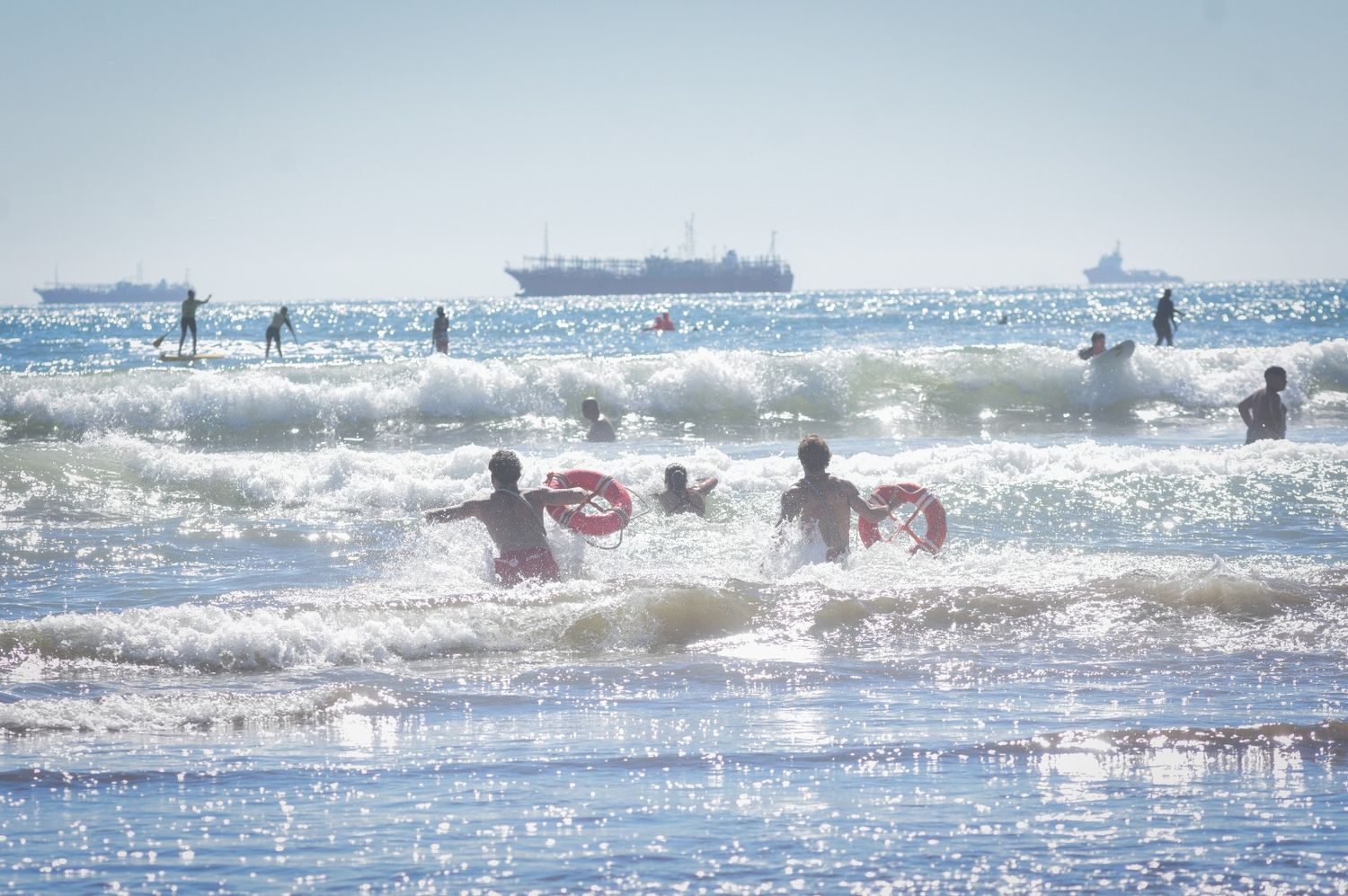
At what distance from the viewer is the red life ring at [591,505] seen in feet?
28.4

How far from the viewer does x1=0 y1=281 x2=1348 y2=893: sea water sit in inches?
151

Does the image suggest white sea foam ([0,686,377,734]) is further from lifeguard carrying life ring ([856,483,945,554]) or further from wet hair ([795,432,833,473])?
lifeguard carrying life ring ([856,483,945,554])

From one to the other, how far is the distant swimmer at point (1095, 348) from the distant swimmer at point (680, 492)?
14.8m

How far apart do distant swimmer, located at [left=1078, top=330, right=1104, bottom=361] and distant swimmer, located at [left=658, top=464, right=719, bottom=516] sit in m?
14.8

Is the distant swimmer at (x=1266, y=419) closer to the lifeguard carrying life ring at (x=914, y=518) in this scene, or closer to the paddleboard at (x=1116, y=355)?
the lifeguard carrying life ring at (x=914, y=518)

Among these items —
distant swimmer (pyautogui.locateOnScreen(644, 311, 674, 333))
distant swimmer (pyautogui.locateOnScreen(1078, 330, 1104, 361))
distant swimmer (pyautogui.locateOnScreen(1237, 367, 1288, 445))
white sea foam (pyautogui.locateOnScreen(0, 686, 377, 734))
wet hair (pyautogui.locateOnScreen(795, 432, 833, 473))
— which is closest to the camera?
white sea foam (pyautogui.locateOnScreen(0, 686, 377, 734))

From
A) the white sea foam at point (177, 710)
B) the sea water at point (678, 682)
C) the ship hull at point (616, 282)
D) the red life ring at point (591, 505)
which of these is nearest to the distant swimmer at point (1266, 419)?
the sea water at point (678, 682)

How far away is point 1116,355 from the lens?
78.1 feet

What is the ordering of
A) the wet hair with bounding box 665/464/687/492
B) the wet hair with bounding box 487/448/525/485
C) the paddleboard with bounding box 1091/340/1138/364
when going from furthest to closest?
1. the paddleboard with bounding box 1091/340/1138/364
2. the wet hair with bounding box 665/464/687/492
3. the wet hair with bounding box 487/448/525/485

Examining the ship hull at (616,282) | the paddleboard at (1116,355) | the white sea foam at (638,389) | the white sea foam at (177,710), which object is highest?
the ship hull at (616,282)

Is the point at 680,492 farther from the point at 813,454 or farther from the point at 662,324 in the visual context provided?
the point at 662,324

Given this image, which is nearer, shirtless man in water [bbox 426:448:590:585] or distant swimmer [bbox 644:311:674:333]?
shirtless man in water [bbox 426:448:590:585]

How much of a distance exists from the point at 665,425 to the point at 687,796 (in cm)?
1711

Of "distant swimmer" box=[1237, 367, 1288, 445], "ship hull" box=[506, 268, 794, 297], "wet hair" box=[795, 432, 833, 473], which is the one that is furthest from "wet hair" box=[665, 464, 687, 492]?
"ship hull" box=[506, 268, 794, 297]
